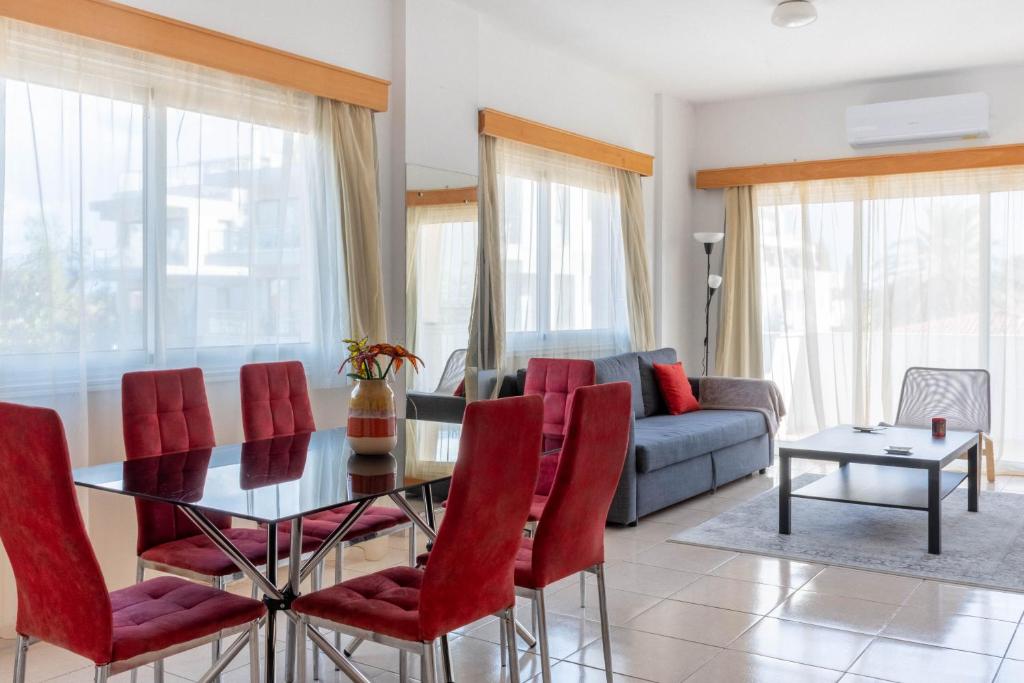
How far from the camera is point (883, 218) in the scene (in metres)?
7.38

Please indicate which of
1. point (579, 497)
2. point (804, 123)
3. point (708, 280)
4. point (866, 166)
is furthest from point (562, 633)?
point (804, 123)

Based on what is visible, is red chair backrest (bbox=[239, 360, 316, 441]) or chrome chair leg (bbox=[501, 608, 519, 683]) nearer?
chrome chair leg (bbox=[501, 608, 519, 683])

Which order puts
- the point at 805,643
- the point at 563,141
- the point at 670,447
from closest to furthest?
the point at 805,643, the point at 670,447, the point at 563,141

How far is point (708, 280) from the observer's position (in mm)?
7922

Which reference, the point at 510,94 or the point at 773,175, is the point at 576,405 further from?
the point at 773,175

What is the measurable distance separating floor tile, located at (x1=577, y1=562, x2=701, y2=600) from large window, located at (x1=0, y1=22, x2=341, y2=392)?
5.86 feet

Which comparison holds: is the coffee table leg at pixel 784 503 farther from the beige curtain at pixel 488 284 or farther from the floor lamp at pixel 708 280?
the floor lamp at pixel 708 280

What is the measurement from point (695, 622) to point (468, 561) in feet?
5.27

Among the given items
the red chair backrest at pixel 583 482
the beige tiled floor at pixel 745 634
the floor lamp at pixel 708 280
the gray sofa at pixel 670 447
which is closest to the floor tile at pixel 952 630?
the beige tiled floor at pixel 745 634

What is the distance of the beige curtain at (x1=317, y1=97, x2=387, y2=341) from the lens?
4645 mm

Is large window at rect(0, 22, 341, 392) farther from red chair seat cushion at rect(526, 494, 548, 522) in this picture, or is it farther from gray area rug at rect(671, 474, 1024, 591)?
gray area rug at rect(671, 474, 1024, 591)

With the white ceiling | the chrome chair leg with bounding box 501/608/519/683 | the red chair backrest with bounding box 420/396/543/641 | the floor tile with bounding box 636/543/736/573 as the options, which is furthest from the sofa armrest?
the red chair backrest with bounding box 420/396/543/641

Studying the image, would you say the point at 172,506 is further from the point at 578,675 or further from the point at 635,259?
the point at 635,259

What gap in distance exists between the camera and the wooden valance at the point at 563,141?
5.68m
